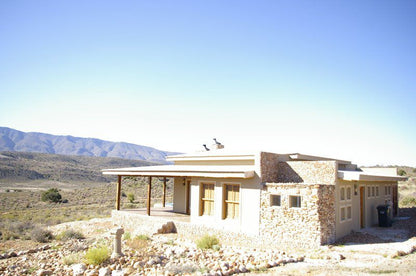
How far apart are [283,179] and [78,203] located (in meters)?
26.5

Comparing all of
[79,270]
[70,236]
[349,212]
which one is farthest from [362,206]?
[70,236]

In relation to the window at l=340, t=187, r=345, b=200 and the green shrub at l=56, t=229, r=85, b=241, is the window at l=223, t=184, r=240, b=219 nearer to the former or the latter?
the window at l=340, t=187, r=345, b=200

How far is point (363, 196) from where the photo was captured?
15305 millimetres

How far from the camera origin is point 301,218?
1189 centimetres

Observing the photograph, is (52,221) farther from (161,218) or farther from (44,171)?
(44,171)

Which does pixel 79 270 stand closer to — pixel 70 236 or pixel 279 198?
pixel 279 198

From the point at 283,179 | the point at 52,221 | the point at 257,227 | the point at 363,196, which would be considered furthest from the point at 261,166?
the point at 52,221

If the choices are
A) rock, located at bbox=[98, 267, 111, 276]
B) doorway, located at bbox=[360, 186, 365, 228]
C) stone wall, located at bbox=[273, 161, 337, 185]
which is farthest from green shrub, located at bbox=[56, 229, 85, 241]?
doorway, located at bbox=[360, 186, 365, 228]

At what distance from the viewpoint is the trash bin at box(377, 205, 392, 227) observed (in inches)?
619

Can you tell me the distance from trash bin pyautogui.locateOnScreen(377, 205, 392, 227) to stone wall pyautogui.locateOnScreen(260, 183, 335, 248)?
5.13 meters

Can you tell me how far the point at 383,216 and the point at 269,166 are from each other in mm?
6687

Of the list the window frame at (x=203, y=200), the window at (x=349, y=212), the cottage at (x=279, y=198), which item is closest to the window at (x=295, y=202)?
the cottage at (x=279, y=198)

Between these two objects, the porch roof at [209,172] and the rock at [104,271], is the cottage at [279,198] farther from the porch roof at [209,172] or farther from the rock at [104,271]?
the rock at [104,271]

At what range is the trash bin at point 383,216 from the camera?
15727 millimetres
